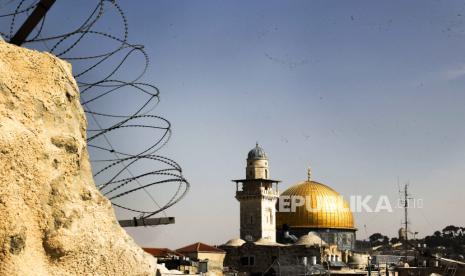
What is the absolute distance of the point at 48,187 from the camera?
11.0 metres

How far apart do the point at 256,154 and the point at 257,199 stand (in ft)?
20.6

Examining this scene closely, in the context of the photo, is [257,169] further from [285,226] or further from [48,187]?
[48,187]

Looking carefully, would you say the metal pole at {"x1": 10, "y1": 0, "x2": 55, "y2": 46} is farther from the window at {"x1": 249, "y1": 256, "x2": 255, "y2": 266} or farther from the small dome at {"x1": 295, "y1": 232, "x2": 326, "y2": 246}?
the small dome at {"x1": 295, "y1": 232, "x2": 326, "y2": 246}

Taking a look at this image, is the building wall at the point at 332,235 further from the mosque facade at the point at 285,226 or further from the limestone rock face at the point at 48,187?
the limestone rock face at the point at 48,187

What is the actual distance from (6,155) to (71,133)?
72.0 inches

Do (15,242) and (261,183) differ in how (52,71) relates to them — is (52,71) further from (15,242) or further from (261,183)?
(261,183)

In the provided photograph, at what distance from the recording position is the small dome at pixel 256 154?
3406 inches

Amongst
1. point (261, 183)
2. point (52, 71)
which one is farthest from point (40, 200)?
point (261, 183)

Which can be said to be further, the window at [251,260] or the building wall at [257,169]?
the building wall at [257,169]

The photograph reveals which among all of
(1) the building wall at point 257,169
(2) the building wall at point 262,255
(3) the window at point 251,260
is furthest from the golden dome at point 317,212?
(3) the window at point 251,260

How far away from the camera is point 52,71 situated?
1192 cm

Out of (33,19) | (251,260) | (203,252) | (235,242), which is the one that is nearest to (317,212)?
(235,242)

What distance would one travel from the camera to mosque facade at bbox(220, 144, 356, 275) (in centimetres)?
7831

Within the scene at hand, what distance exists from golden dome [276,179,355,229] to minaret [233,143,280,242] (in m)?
3.66
